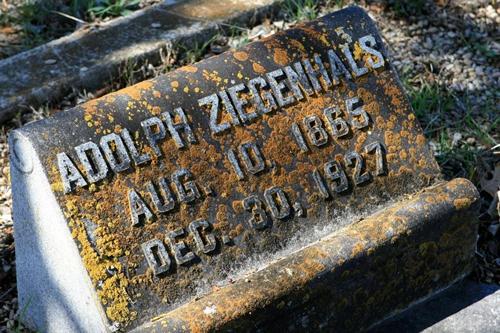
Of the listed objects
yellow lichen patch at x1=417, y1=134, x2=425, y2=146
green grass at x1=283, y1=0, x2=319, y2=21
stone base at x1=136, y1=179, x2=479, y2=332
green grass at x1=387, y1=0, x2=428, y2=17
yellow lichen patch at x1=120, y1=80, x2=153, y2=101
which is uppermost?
green grass at x1=283, y1=0, x2=319, y2=21

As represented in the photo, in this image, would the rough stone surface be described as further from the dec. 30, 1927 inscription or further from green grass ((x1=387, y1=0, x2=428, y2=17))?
green grass ((x1=387, y1=0, x2=428, y2=17))

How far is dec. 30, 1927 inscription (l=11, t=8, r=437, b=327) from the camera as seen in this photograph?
110 inches

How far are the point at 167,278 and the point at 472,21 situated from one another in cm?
288

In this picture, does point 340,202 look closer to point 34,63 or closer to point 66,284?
point 66,284

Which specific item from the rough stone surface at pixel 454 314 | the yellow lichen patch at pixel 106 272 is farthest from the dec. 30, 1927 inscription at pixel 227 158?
the rough stone surface at pixel 454 314

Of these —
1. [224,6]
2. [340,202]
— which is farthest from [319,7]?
[340,202]

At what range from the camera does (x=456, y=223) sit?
3.17m

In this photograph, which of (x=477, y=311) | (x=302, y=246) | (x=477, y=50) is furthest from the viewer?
(x=477, y=50)

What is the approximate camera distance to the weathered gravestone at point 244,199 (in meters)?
2.78

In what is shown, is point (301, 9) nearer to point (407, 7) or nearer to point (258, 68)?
point (407, 7)

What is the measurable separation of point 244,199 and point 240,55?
53cm

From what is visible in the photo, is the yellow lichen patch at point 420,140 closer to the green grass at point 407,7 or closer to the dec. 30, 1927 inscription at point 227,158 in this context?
the dec. 30, 1927 inscription at point 227,158

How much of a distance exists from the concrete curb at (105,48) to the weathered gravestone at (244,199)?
4.54ft

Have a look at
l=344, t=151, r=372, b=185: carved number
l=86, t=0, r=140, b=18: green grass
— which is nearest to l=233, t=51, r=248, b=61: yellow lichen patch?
l=344, t=151, r=372, b=185: carved number
